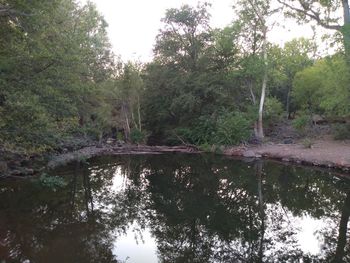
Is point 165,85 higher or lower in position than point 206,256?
higher

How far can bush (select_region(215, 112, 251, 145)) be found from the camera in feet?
88.5

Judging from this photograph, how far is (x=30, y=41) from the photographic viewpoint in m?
12.7

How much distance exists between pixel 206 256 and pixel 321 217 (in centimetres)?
486

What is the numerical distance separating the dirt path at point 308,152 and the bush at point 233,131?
1.16 m

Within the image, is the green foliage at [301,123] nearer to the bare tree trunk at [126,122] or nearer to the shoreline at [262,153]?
the shoreline at [262,153]

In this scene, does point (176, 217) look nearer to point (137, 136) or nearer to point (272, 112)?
point (137, 136)

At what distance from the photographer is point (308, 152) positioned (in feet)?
69.5

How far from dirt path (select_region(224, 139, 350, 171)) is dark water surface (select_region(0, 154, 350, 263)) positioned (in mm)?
2072

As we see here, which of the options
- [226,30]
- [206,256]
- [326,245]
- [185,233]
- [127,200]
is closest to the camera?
[206,256]

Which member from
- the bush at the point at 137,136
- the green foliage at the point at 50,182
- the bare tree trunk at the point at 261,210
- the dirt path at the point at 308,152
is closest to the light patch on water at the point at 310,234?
the bare tree trunk at the point at 261,210

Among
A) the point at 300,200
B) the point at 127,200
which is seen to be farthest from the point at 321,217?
the point at 127,200

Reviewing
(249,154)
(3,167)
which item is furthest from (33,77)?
(249,154)

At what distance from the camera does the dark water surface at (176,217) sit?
7805 millimetres

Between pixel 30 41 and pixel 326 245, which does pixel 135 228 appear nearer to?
pixel 326 245
